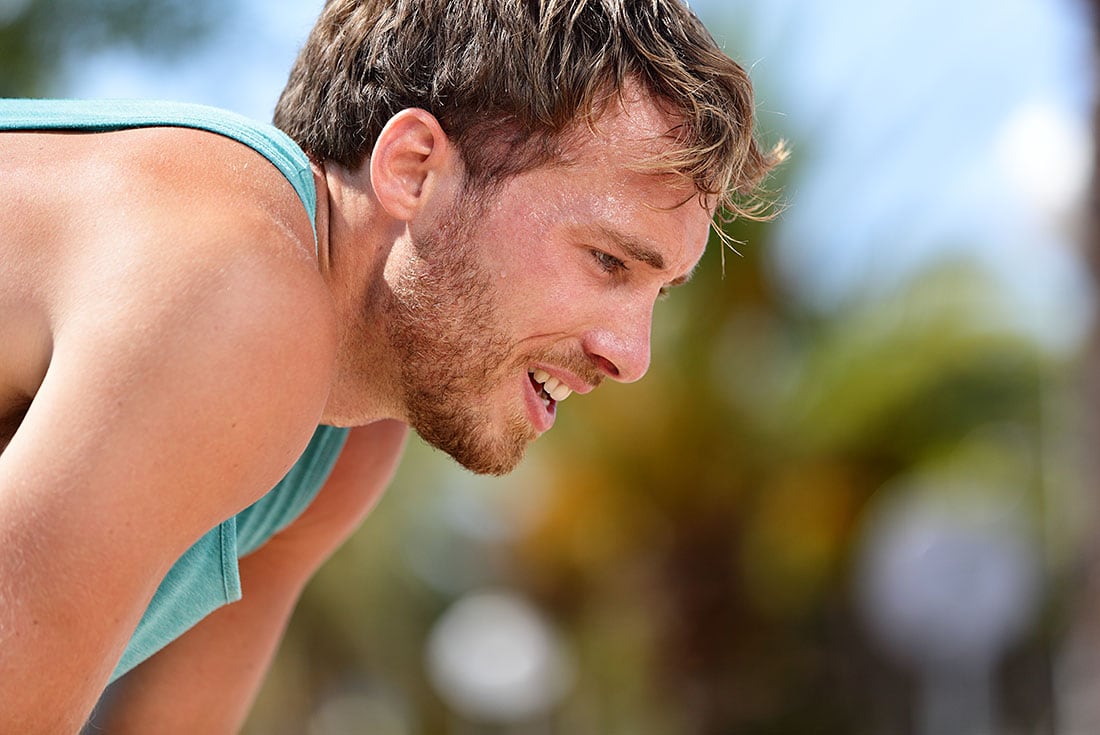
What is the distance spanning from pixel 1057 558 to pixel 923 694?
2.01 meters

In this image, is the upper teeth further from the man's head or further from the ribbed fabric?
the ribbed fabric

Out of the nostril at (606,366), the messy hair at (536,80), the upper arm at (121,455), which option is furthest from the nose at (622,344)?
the upper arm at (121,455)

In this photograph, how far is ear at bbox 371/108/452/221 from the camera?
7.65 feet

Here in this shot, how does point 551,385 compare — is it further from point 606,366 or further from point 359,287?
point 359,287

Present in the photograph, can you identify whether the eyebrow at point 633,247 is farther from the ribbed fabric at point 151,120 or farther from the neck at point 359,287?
the ribbed fabric at point 151,120

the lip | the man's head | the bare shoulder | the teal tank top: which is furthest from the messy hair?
the bare shoulder

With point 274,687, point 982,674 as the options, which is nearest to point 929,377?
point 982,674

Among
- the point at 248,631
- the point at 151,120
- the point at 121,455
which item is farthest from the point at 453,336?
the point at 248,631

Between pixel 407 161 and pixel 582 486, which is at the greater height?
pixel 407 161

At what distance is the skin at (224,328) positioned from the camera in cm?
164

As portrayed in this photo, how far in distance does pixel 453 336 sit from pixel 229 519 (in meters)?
0.47

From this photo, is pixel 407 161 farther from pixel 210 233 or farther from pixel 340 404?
pixel 210 233

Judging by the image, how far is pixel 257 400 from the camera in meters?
1.81

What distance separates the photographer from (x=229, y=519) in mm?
2295
